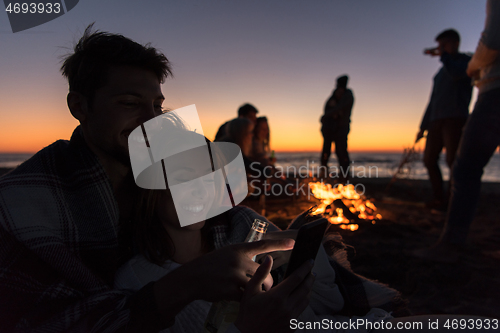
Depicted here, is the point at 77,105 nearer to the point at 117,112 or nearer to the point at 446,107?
the point at 117,112

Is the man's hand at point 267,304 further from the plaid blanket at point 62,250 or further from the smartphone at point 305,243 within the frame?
the plaid blanket at point 62,250

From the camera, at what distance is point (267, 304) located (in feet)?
2.98

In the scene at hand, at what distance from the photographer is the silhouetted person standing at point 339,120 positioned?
6801 mm

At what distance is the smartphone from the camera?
97cm

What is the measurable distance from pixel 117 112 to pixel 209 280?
3.60ft

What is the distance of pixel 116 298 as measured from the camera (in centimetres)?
106

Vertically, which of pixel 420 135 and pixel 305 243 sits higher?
pixel 305 243

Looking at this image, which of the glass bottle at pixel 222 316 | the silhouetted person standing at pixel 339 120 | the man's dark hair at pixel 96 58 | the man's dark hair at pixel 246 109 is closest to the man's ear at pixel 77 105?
the man's dark hair at pixel 96 58

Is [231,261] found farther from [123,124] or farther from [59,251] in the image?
[123,124]

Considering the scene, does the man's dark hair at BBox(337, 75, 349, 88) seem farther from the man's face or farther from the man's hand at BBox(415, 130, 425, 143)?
the man's face

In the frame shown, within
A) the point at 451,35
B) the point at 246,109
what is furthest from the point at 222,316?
the point at 246,109

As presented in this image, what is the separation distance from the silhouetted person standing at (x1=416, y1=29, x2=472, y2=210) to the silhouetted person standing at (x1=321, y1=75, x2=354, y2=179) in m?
1.75

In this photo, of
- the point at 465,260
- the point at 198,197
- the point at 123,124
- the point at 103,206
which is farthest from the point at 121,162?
the point at 465,260

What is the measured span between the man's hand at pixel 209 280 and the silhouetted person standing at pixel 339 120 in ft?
20.8
